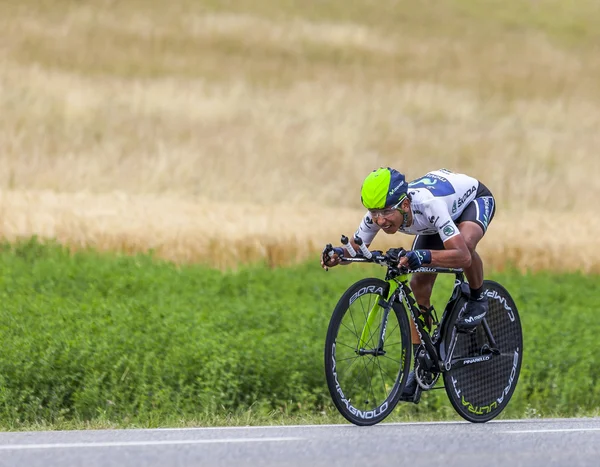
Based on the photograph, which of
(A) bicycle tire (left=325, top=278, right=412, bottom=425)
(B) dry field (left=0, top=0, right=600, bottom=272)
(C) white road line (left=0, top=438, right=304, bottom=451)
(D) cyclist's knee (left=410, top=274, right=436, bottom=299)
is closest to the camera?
(C) white road line (left=0, top=438, right=304, bottom=451)

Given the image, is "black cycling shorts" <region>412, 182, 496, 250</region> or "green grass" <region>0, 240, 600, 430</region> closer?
"black cycling shorts" <region>412, 182, 496, 250</region>

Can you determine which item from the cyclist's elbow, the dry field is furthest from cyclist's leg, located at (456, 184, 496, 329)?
the dry field

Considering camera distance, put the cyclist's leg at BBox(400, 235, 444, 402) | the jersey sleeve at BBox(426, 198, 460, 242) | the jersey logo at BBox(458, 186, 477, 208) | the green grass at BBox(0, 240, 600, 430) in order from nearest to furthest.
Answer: the jersey sleeve at BBox(426, 198, 460, 242) < the cyclist's leg at BBox(400, 235, 444, 402) < the jersey logo at BBox(458, 186, 477, 208) < the green grass at BBox(0, 240, 600, 430)

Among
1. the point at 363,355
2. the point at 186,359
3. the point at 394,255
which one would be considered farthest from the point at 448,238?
the point at 186,359

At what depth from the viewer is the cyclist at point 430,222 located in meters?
8.27

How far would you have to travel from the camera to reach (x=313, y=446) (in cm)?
757

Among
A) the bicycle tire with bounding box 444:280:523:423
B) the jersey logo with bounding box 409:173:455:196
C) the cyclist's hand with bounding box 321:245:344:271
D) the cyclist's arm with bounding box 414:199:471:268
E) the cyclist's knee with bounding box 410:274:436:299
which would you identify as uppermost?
the jersey logo with bounding box 409:173:455:196

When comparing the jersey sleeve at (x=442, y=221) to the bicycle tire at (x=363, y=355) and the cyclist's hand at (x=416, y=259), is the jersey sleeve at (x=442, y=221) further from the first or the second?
the bicycle tire at (x=363, y=355)

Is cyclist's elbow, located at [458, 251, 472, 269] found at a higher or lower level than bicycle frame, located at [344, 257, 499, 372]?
higher

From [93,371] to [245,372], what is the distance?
1317mm

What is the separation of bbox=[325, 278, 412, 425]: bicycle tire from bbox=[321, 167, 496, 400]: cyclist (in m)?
0.24

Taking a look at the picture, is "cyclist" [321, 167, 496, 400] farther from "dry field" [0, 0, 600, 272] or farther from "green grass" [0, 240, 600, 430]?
"dry field" [0, 0, 600, 272]

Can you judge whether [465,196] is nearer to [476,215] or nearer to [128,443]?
[476,215]

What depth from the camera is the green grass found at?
10.4 meters
